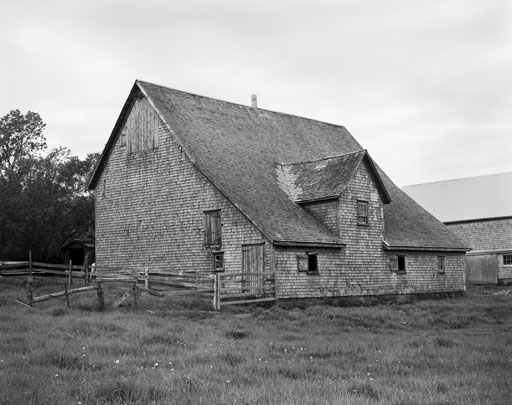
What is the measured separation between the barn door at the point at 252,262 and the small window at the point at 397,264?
28.4ft

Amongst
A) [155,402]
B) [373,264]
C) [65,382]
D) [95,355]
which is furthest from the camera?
[373,264]

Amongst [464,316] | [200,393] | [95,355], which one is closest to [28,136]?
[464,316]

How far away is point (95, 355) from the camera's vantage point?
13414 millimetres

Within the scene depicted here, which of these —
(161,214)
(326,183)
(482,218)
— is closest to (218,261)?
(161,214)

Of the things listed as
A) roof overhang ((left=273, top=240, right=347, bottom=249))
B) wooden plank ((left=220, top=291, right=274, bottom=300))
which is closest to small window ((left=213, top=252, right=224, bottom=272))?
wooden plank ((left=220, top=291, right=274, bottom=300))

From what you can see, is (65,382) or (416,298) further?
(416,298)

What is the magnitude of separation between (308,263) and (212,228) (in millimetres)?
4356

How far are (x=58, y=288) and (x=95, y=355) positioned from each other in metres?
18.8

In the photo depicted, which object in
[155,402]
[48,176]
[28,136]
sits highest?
[28,136]

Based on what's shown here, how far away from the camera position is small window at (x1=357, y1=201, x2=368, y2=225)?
32.3m

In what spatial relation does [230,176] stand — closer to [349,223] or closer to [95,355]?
[349,223]

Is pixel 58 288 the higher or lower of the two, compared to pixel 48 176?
lower

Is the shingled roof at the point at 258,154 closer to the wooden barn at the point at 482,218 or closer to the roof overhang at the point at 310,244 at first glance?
the roof overhang at the point at 310,244

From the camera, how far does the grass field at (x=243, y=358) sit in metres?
10.3
